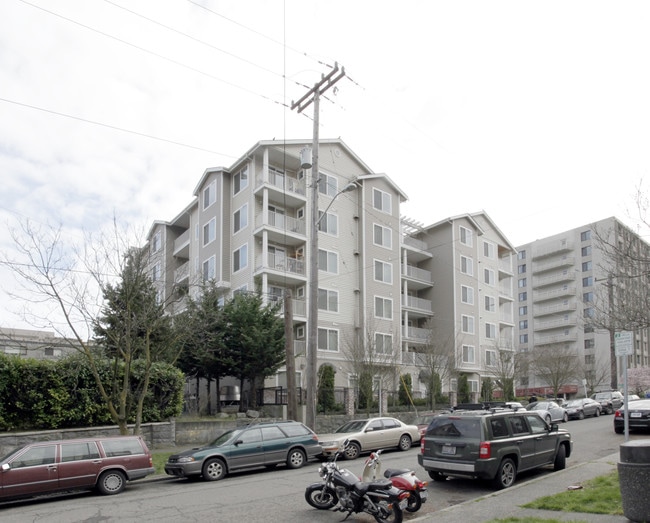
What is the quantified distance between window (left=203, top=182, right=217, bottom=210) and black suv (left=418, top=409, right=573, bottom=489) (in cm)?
2898

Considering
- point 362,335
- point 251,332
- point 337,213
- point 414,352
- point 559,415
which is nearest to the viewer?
point 251,332

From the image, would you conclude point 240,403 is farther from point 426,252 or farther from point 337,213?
point 426,252

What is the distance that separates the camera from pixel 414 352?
1658 inches

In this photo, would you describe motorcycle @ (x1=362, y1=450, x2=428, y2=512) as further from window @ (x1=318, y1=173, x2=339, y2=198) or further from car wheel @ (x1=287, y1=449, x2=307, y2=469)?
window @ (x1=318, y1=173, x2=339, y2=198)

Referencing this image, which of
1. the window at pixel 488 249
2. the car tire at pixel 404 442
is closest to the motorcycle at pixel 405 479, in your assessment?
the car tire at pixel 404 442

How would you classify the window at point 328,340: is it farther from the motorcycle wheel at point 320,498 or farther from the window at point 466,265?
the motorcycle wheel at point 320,498

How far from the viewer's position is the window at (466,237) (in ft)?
161

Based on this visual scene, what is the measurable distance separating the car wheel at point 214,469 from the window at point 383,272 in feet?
84.2

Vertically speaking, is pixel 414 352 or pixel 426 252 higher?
pixel 426 252

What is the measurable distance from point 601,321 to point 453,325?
30622 mm

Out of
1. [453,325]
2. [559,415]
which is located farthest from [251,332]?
[453,325]

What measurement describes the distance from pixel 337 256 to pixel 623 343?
25340 mm

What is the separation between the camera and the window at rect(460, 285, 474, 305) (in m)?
47.8

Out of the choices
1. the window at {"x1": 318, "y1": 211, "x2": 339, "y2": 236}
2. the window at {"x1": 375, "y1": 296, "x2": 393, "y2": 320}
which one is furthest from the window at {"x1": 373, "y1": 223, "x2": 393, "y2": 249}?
the window at {"x1": 375, "y1": 296, "x2": 393, "y2": 320}
